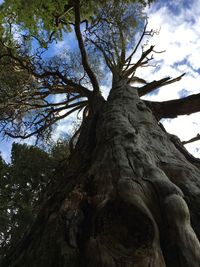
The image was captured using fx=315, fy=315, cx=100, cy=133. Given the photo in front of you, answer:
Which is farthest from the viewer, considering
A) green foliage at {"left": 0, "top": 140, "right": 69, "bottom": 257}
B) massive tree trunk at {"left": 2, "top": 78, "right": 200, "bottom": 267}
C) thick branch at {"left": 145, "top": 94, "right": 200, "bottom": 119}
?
green foliage at {"left": 0, "top": 140, "right": 69, "bottom": 257}

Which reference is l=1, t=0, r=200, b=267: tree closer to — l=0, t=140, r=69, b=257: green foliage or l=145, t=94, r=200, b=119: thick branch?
l=145, t=94, r=200, b=119: thick branch

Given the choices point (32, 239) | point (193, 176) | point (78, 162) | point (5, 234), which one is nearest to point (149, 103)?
point (78, 162)

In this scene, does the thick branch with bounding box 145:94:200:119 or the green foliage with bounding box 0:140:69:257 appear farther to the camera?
the green foliage with bounding box 0:140:69:257

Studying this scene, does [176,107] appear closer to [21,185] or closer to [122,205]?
[122,205]

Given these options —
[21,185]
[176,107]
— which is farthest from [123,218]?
[21,185]

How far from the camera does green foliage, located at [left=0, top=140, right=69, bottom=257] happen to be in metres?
6.82

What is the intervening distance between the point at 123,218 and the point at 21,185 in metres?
6.36

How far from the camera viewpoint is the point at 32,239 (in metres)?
2.16

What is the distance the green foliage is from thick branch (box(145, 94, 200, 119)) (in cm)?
324

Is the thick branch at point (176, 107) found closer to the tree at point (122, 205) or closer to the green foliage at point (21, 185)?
the tree at point (122, 205)

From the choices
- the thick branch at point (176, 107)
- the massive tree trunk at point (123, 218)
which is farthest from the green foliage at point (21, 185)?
the massive tree trunk at point (123, 218)

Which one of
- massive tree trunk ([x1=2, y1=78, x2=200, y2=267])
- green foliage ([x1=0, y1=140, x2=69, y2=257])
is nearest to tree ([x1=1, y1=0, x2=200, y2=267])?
massive tree trunk ([x1=2, y1=78, x2=200, y2=267])

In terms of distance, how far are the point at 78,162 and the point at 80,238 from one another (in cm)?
162

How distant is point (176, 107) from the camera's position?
525cm
